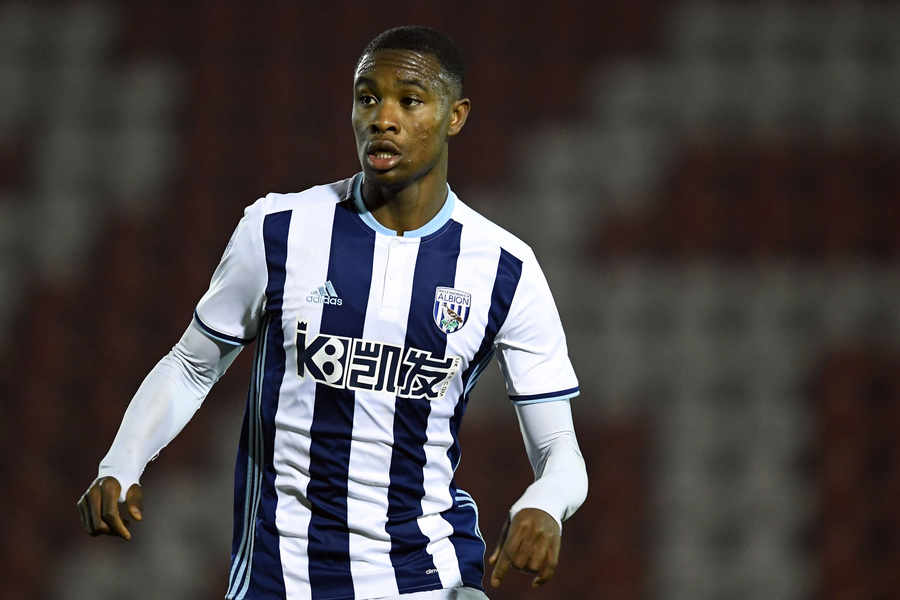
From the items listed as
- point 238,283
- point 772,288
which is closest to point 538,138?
point 772,288

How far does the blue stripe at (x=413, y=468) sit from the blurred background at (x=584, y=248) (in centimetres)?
275

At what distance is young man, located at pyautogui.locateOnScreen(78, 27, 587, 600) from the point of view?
184 centimetres

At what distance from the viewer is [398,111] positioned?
6.09 feet

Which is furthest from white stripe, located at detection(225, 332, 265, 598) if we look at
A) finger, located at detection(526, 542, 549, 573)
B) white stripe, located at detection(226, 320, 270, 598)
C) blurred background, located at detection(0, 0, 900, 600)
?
blurred background, located at detection(0, 0, 900, 600)

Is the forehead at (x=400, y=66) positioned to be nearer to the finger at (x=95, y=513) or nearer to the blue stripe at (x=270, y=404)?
the blue stripe at (x=270, y=404)

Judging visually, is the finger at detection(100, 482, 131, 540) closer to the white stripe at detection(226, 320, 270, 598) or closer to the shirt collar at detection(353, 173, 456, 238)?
the white stripe at detection(226, 320, 270, 598)

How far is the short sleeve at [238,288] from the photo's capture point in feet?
6.18

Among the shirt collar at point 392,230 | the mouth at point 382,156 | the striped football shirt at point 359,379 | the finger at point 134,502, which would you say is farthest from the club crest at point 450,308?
the finger at point 134,502

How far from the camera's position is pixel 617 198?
504 centimetres

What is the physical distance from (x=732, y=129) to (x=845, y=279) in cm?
85

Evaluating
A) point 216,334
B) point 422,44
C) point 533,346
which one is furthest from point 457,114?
point 216,334

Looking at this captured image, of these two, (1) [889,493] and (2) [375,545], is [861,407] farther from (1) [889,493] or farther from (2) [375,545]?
(2) [375,545]

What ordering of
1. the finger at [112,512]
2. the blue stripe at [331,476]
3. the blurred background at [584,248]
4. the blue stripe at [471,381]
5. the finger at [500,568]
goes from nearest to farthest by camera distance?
the finger at [500,568] → the finger at [112,512] → the blue stripe at [331,476] → the blue stripe at [471,381] → the blurred background at [584,248]

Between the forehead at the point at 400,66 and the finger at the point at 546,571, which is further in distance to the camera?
the forehead at the point at 400,66
